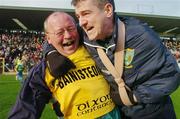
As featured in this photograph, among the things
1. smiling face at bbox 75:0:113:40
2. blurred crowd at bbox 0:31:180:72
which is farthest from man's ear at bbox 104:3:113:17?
blurred crowd at bbox 0:31:180:72

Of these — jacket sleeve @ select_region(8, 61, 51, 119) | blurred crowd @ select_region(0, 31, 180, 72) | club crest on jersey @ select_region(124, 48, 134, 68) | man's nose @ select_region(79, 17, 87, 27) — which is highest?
man's nose @ select_region(79, 17, 87, 27)

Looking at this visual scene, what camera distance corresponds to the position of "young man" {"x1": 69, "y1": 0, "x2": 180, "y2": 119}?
4359mm

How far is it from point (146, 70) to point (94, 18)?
2.03 feet


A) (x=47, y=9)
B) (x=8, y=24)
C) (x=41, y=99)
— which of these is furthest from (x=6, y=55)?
(x=41, y=99)

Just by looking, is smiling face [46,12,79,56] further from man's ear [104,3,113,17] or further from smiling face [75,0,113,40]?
man's ear [104,3,113,17]

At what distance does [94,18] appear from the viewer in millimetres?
4344

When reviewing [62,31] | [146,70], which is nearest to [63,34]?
[62,31]

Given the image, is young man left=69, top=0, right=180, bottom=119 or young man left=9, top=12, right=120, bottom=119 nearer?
young man left=69, top=0, right=180, bottom=119

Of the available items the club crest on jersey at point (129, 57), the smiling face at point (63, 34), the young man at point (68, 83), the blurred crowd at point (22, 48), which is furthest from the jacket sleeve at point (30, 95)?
the blurred crowd at point (22, 48)

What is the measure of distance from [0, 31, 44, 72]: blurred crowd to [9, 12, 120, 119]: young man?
32393mm

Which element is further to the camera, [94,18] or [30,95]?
[30,95]

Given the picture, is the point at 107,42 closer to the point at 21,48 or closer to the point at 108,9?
the point at 108,9

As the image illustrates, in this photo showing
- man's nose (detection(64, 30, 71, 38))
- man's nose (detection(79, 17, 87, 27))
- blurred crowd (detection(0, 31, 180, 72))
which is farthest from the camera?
blurred crowd (detection(0, 31, 180, 72))

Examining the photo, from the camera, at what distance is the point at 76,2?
4402 millimetres
